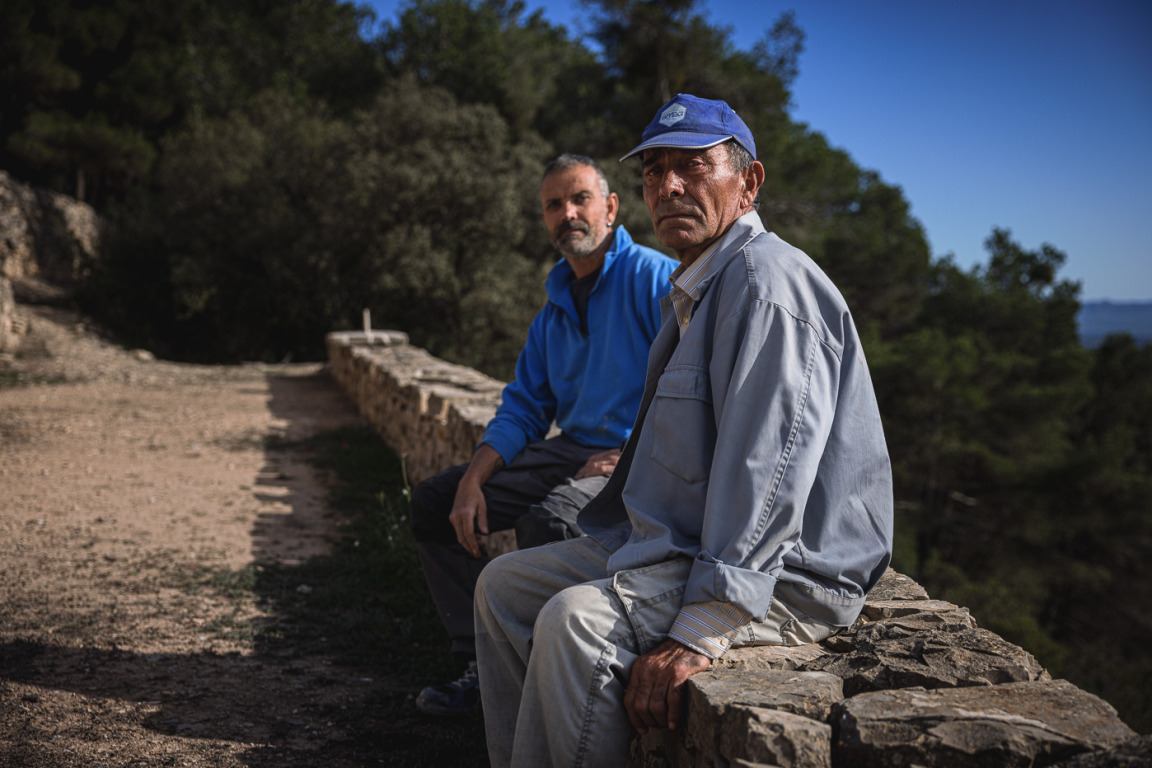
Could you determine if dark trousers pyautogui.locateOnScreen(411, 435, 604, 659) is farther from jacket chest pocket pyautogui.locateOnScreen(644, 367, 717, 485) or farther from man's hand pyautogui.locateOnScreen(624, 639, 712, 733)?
man's hand pyautogui.locateOnScreen(624, 639, 712, 733)

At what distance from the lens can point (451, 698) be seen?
253cm

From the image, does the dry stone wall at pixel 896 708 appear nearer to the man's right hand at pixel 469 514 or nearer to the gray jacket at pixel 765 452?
the gray jacket at pixel 765 452

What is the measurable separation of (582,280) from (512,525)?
0.90 metres

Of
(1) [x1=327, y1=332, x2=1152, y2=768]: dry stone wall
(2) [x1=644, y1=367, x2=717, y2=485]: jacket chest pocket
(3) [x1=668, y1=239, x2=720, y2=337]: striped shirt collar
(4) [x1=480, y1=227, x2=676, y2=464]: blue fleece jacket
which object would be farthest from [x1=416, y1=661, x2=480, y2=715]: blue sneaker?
(3) [x1=668, y1=239, x2=720, y2=337]: striped shirt collar

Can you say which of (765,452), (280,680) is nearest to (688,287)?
(765,452)

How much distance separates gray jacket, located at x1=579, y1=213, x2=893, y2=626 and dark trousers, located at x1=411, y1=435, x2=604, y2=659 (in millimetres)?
916

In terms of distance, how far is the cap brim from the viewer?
1688 millimetres

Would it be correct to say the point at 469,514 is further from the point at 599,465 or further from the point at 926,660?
the point at 926,660

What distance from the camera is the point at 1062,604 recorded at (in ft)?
65.0

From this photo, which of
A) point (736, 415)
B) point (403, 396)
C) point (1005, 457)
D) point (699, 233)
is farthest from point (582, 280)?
point (1005, 457)

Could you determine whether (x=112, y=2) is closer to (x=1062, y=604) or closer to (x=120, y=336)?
(x=120, y=336)

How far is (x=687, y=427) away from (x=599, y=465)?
938mm

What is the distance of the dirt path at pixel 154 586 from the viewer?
234 centimetres

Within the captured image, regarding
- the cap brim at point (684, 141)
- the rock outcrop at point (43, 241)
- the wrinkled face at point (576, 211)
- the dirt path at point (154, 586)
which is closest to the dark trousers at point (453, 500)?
the dirt path at point (154, 586)
